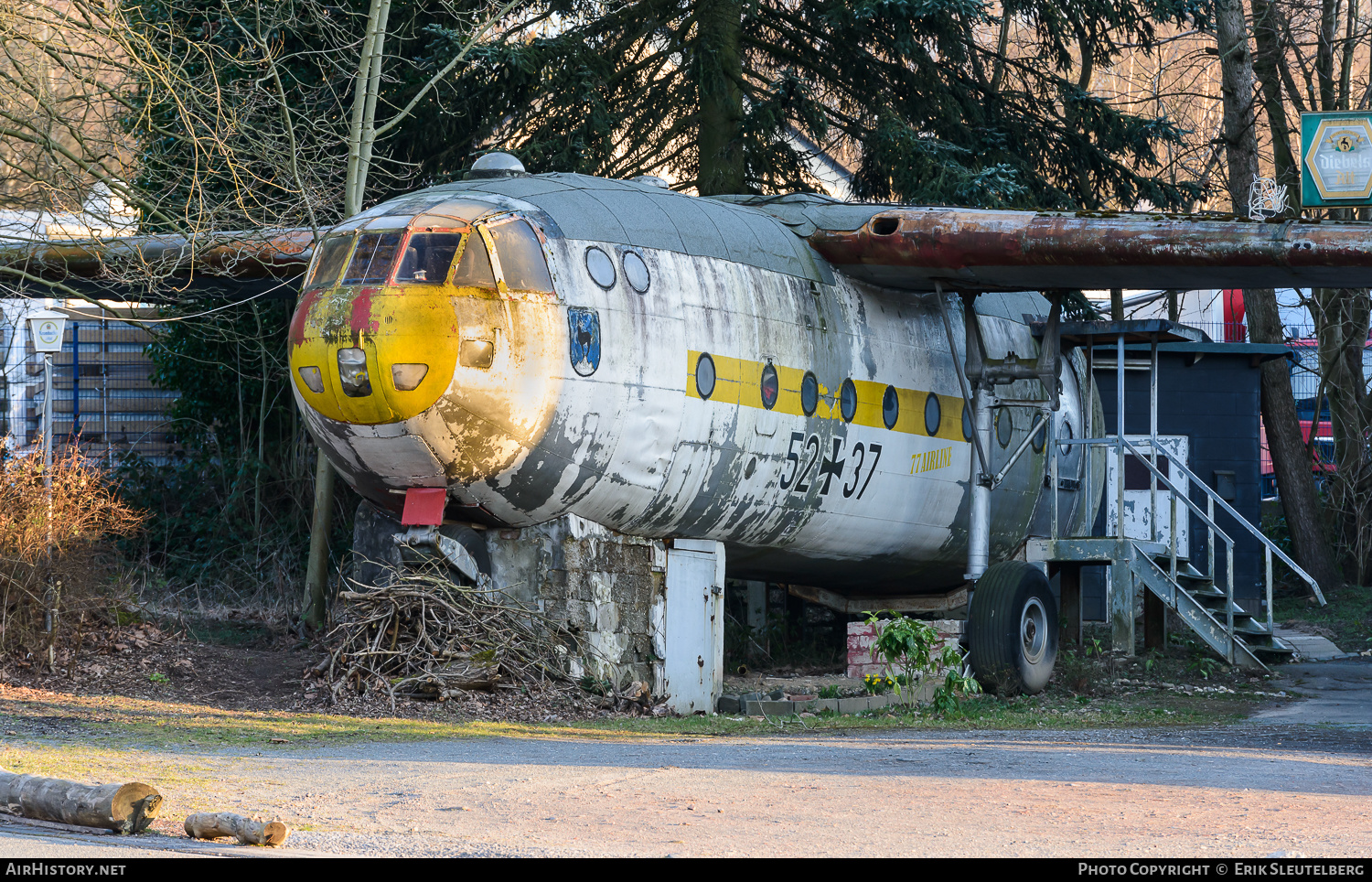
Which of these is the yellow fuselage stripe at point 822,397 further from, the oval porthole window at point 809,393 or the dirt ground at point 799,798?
the dirt ground at point 799,798

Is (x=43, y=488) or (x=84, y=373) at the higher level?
(x=84, y=373)

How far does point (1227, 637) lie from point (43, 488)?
1291 centimetres

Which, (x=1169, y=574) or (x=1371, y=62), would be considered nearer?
(x=1169, y=574)

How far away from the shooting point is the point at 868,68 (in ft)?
71.7

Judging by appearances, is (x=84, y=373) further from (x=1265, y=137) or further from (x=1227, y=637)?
(x=1265, y=137)

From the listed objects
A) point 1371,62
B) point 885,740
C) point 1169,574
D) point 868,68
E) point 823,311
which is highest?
point 1371,62

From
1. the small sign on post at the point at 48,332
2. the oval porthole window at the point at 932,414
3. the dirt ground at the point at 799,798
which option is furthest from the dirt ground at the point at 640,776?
the oval porthole window at the point at 932,414

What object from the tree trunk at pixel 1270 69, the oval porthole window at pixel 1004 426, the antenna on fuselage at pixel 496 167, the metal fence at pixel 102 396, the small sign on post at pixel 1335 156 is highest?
the tree trunk at pixel 1270 69

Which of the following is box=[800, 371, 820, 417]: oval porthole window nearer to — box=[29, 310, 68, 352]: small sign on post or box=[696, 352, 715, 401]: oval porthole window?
box=[696, 352, 715, 401]: oval porthole window

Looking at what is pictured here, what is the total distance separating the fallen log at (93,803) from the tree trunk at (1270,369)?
2368cm

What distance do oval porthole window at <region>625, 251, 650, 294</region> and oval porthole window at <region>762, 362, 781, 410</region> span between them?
1.65 metres

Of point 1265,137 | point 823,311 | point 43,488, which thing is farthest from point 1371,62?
point 43,488

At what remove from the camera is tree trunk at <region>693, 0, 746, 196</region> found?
20547mm

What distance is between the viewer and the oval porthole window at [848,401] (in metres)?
15.0
